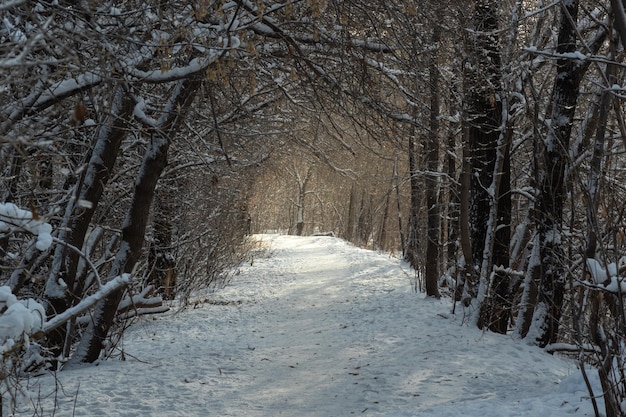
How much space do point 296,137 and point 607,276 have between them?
9.44 metres

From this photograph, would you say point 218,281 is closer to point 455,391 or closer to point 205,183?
point 205,183

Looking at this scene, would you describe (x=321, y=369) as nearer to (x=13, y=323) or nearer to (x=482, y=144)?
(x=482, y=144)

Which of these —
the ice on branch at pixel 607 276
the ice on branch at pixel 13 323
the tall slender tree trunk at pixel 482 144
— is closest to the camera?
the ice on branch at pixel 13 323

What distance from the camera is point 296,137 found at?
12969mm

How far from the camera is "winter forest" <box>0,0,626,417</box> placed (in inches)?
156

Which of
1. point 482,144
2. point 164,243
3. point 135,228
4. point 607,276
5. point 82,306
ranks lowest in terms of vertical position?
point 82,306

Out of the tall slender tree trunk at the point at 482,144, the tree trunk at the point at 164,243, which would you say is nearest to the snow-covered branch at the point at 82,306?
the tall slender tree trunk at the point at 482,144

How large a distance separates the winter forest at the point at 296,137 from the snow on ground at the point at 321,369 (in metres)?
0.52

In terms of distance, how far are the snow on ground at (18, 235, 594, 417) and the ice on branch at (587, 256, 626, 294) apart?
0.99 metres

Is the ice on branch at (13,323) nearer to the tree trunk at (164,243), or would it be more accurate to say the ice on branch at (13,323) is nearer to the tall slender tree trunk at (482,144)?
the tall slender tree trunk at (482,144)

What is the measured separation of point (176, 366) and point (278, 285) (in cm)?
784

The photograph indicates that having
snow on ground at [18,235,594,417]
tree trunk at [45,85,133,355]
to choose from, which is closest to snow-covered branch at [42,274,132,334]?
snow on ground at [18,235,594,417]

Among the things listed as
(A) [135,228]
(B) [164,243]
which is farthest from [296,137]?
(A) [135,228]

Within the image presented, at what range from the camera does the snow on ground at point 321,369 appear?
212 inches
